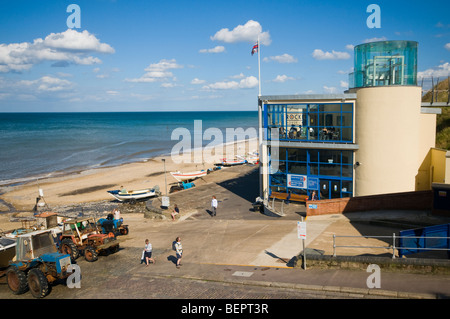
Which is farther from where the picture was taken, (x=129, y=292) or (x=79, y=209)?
(x=79, y=209)

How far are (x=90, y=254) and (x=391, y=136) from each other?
57.8 feet

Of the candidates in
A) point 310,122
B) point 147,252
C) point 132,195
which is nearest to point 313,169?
point 310,122

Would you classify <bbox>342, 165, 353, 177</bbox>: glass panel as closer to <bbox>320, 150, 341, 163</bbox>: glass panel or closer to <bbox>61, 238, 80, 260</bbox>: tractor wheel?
<bbox>320, 150, 341, 163</bbox>: glass panel

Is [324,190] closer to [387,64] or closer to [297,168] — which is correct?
[297,168]

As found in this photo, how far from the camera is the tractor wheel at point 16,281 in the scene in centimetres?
1373

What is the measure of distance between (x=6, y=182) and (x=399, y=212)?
4674 centimetres

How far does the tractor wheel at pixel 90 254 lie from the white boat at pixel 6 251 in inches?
114

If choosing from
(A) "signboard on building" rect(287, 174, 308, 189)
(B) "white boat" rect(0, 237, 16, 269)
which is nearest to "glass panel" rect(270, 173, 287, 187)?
(A) "signboard on building" rect(287, 174, 308, 189)

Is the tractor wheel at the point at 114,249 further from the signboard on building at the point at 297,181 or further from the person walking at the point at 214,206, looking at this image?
the signboard on building at the point at 297,181

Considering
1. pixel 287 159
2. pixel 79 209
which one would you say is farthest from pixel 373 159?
pixel 79 209

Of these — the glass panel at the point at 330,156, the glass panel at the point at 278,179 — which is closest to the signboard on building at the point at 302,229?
the glass panel at the point at 330,156

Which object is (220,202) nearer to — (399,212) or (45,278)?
(399,212)

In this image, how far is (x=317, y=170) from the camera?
971 inches

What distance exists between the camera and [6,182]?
48.4 m
